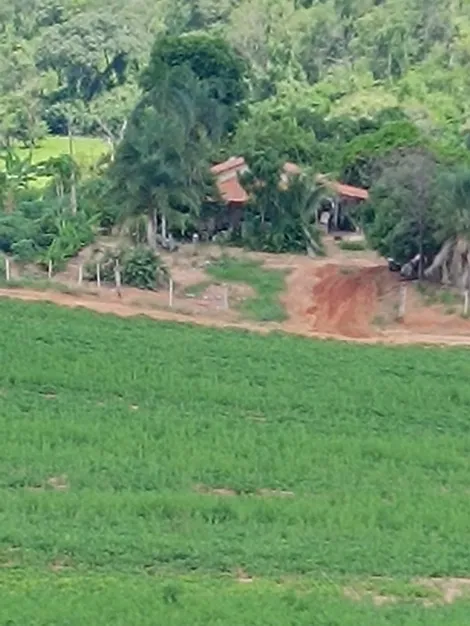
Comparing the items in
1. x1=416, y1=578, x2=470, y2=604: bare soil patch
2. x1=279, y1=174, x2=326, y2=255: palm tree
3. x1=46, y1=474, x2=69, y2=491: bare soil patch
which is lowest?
x1=416, y1=578, x2=470, y2=604: bare soil patch

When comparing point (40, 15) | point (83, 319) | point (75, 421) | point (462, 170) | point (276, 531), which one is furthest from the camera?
point (40, 15)

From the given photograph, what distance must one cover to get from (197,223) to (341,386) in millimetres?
15204

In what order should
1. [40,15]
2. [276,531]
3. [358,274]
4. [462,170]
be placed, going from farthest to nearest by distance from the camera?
[40,15] < [358,274] < [462,170] < [276,531]

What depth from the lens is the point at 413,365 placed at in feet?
78.8

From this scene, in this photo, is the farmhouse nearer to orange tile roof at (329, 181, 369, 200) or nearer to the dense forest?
orange tile roof at (329, 181, 369, 200)

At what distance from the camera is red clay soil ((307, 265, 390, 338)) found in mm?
29344

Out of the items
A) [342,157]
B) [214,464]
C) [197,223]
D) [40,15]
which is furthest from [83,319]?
[40,15]

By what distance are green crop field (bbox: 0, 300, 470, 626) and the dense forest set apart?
815 centimetres

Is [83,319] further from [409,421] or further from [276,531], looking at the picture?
[276,531]

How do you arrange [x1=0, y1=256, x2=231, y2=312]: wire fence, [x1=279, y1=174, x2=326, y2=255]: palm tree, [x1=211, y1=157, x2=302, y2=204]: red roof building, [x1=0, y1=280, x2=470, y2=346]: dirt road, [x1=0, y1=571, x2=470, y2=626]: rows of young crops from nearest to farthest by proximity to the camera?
[x1=0, y1=571, x2=470, y2=626]: rows of young crops → [x1=0, y1=280, x2=470, y2=346]: dirt road → [x1=0, y1=256, x2=231, y2=312]: wire fence → [x1=279, y1=174, x2=326, y2=255]: palm tree → [x1=211, y1=157, x2=302, y2=204]: red roof building

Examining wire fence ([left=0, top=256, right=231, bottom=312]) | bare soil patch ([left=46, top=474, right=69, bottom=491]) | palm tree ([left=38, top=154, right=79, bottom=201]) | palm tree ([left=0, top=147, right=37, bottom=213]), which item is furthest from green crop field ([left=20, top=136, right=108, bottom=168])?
bare soil patch ([left=46, top=474, right=69, bottom=491])

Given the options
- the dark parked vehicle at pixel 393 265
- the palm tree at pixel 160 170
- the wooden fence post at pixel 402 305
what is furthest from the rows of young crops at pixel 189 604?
the palm tree at pixel 160 170

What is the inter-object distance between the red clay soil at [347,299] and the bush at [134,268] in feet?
9.97

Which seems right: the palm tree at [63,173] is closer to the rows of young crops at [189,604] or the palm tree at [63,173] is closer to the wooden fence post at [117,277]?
the wooden fence post at [117,277]
